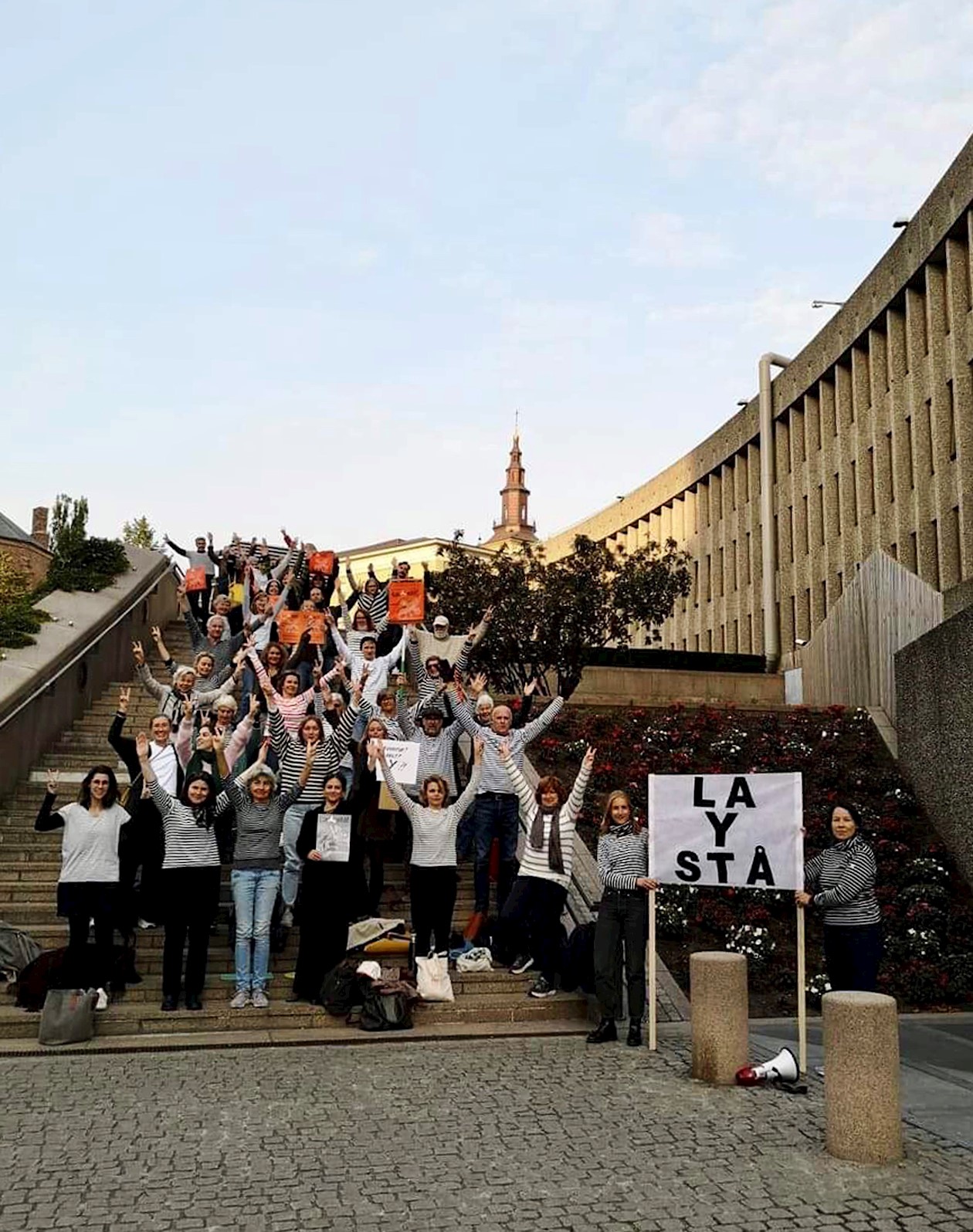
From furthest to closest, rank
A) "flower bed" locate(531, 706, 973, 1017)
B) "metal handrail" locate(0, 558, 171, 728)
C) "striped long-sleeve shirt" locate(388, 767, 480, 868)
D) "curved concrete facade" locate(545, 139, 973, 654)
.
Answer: "curved concrete facade" locate(545, 139, 973, 654), "metal handrail" locate(0, 558, 171, 728), "flower bed" locate(531, 706, 973, 1017), "striped long-sleeve shirt" locate(388, 767, 480, 868)

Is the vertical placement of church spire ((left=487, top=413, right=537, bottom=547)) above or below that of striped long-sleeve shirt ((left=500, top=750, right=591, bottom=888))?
above

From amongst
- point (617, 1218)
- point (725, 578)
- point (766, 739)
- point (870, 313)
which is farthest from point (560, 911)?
point (725, 578)

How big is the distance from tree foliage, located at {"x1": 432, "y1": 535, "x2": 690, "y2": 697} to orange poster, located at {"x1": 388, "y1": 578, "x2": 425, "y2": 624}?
339 inches

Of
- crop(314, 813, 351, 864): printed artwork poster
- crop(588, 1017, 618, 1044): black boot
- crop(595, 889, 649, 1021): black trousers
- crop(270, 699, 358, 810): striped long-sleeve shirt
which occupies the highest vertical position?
crop(270, 699, 358, 810): striped long-sleeve shirt

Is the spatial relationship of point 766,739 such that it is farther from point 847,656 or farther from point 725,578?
point 725,578

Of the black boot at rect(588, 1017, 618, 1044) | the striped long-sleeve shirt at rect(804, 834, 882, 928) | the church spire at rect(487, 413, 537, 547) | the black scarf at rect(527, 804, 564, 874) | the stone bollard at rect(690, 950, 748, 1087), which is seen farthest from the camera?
the church spire at rect(487, 413, 537, 547)

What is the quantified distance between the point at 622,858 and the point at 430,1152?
11.1 ft

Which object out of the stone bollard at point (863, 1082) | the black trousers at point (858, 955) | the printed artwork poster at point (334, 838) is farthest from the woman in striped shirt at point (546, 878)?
the stone bollard at point (863, 1082)

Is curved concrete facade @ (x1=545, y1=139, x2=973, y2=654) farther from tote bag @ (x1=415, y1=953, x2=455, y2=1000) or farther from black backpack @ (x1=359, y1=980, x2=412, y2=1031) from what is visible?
black backpack @ (x1=359, y1=980, x2=412, y2=1031)

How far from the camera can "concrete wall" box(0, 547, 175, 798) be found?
1362cm

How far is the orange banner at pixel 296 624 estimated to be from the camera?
48.3 ft

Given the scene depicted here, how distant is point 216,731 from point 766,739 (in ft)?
30.5

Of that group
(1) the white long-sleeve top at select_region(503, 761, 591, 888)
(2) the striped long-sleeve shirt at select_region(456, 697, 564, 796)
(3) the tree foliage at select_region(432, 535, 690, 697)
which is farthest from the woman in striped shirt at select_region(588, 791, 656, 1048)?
(3) the tree foliage at select_region(432, 535, 690, 697)

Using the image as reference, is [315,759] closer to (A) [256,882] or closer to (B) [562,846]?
(A) [256,882]
